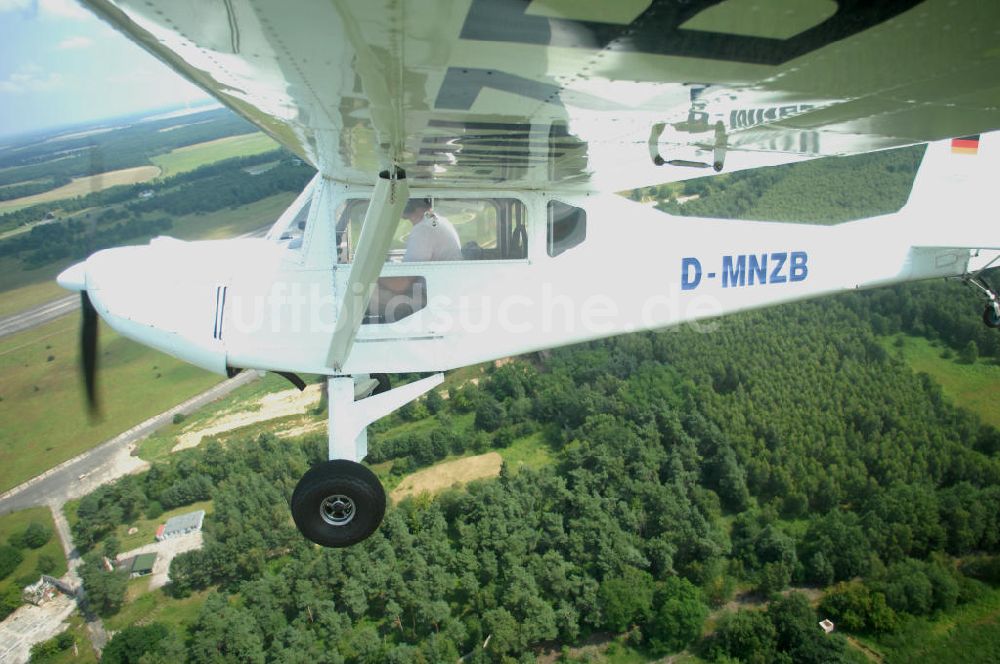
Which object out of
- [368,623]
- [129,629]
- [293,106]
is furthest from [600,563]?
[293,106]

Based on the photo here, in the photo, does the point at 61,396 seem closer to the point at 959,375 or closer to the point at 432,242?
the point at 432,242

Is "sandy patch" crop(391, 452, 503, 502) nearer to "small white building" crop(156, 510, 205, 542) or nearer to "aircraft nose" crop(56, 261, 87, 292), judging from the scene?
"small white building" crop(156, 510, 205, 542)

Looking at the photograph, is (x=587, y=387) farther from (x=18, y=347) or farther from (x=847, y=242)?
(x=18, y=347)

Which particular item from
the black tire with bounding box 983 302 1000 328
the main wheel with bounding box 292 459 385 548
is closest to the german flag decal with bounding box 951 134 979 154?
the black tire with bounding box 983 302 1000 328

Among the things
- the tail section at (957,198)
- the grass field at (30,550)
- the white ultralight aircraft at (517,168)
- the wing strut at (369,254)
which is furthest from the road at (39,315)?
the tail section at (957,198)

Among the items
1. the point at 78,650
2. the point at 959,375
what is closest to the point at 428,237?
the point at 78,650
